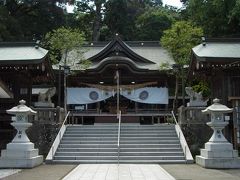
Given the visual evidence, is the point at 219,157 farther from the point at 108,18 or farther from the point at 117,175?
the point at 108,18

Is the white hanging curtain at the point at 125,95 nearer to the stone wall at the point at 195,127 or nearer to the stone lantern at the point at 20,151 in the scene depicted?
the stone wall at the point at 195,127

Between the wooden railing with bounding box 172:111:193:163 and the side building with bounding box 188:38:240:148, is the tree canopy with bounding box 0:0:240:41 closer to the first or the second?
the side building with bounding box 188:38:240:148

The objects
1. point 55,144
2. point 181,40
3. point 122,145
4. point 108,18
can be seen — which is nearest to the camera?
point 55,144

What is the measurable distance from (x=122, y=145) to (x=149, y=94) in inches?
494

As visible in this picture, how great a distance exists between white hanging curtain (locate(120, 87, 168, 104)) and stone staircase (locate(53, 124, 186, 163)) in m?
9.20

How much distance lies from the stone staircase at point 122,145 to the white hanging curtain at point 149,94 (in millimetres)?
9200

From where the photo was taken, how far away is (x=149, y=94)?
31156 millimetres

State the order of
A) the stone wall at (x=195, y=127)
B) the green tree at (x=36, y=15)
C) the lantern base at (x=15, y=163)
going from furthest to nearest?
the green tree at (x=36, y=15) → the stone wall at (x=195, y=127) → the lantern base at (x=15, y=163)

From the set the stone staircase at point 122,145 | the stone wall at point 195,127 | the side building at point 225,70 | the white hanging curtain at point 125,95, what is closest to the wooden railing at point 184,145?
the stone staircase at point 122,145

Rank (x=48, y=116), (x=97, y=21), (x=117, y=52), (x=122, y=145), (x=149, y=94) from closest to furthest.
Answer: (x=122, y=145) < (x=48, y=116) < (x=149, y=94) < (x=117, y=52) < (x=97, y=21)

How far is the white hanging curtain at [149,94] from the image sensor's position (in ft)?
102

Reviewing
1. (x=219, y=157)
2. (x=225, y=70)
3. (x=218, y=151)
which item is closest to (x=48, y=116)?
(x=225, y=70)

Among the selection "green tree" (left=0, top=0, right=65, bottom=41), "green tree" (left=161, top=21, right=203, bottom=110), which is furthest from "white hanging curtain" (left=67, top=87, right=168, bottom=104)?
"green tree" (left=0, top=0, right=65, bottom=41)

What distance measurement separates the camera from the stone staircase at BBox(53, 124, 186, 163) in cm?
1744
